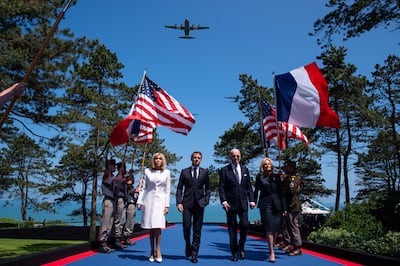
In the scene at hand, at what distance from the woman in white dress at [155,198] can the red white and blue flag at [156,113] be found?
272 cm

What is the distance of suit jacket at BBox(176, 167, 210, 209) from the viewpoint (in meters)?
7.29

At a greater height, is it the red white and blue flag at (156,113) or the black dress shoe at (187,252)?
the red white and blue flag at (156,113)

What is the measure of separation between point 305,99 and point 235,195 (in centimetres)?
312

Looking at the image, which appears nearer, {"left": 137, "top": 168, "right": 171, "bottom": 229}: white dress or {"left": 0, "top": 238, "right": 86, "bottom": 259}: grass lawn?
{"left": 137, "top": 168, "right": 171, "bottom": 229}: white dress

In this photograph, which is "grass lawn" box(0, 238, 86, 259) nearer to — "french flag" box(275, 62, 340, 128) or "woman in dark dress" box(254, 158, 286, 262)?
"woman in dark dress" box(254, 158, 286, 262)

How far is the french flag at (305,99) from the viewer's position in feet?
29.2

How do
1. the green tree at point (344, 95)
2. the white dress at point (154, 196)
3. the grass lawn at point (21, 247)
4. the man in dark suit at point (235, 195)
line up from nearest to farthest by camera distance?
the white dress at point (154, 196)
the man in dark suit at point (235, 195)
the grass lawn at point (21, 247)
the green tree at point (344, 95)

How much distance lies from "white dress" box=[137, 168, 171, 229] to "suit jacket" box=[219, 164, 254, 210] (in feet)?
3.58

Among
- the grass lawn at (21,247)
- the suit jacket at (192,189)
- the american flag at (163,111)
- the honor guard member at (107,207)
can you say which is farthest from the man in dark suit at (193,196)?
the grass lawn at (21,247)

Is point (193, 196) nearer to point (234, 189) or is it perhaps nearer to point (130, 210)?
point (234, 189)

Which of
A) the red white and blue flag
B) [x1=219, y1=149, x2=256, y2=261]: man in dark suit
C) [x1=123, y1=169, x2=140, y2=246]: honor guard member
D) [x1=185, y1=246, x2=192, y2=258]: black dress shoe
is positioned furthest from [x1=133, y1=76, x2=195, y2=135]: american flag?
[x1=185, y1=246, x2=192, y2=258]: black dress shoe

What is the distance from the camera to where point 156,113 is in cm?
A: 1027

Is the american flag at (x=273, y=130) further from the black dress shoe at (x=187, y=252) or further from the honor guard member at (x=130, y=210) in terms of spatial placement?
the black dress shoe at (x=187, y=252)

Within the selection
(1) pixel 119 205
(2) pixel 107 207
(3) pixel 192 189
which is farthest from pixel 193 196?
(1) pixel 119 205
